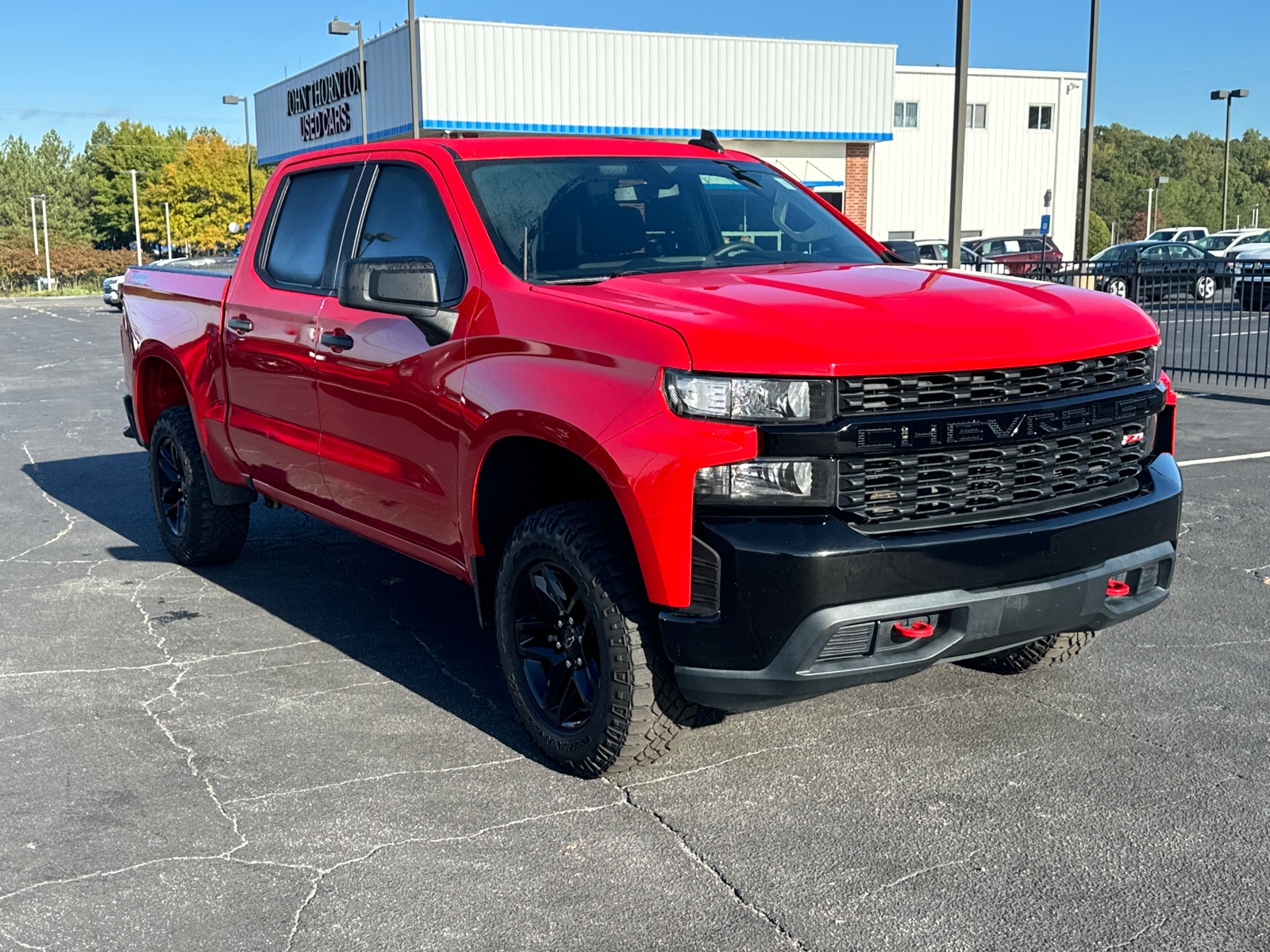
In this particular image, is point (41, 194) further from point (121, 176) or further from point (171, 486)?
point (171, 486)

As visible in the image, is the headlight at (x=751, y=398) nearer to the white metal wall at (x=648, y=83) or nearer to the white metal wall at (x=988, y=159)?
the white metal wall at (x=648, y=83)

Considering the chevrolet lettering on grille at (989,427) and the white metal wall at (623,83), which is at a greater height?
the white metal wall at (623,83)

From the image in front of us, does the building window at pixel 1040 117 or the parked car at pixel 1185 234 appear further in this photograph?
the building window at pixel 1040 117

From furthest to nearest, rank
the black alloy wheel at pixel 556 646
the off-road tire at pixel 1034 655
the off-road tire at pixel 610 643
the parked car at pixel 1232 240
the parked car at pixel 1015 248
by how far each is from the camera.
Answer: the parked car at pixel 1232 240 → the parked car at pixel 1015 248 → the off-road tire at pixel 1034 655 → the black alloy wheel at pixel 556 646 → the off-road tire at pixel 610 643

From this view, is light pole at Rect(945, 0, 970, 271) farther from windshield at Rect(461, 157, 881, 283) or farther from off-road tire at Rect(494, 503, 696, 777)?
off-road tire at Rect(494, 503, 696, 777)

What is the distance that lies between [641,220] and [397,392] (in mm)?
1064

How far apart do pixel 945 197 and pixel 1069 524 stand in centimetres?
4581

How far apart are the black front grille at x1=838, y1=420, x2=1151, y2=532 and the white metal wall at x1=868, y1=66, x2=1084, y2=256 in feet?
139

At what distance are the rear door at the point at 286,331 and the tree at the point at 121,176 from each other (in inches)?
4602

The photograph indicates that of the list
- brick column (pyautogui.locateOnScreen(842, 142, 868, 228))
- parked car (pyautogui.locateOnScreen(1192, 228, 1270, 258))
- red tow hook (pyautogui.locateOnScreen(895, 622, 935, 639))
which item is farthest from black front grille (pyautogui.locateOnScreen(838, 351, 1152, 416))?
parked car (pyautogui.locateOnScreen(1192, 228, 1270, 258))

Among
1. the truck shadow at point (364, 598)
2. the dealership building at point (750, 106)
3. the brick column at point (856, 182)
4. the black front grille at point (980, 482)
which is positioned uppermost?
the dealership building at point (750, 106)

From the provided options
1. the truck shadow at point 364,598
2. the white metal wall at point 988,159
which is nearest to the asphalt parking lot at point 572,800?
the truck shadow at point 364,598

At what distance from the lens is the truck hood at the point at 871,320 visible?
3.35m

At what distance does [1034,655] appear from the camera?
479cm
